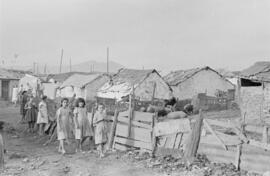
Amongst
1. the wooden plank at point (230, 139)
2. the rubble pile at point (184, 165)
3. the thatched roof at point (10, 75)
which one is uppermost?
the thatched roof at point (10, 75)

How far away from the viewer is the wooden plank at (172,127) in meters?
8.06

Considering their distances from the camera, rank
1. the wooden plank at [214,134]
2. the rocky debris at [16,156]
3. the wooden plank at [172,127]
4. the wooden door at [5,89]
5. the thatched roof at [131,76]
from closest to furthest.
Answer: the wooden plank at [214,134]
the wooden plank at [172,127]
the rocky debris at [16,156]
the thatched roof at [131,76]
the wooden door at [5,89]

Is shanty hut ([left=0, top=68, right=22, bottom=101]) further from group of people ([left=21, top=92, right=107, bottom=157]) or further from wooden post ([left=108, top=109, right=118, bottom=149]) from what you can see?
wooden post ([left=108, top=109, right=118, bottom=149])

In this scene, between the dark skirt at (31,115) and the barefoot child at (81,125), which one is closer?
the barefoot child at (81,125)

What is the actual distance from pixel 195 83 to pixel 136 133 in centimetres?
2598

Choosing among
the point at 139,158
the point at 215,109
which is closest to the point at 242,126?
the point at 139,158

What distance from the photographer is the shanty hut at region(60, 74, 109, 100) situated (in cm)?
3297

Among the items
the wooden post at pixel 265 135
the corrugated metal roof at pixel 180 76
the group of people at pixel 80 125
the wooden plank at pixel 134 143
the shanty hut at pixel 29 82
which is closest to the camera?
the wooden post at pixel 265 135

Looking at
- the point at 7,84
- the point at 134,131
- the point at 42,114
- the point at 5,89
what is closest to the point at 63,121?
the point at 134,131

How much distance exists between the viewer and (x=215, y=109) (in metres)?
24.8

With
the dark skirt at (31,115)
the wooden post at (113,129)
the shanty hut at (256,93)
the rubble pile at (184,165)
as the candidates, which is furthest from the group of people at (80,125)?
the shanty hut at (256,93)

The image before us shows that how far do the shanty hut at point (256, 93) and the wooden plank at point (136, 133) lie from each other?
280 inches

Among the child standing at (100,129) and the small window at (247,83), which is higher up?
the small window at (247,83)

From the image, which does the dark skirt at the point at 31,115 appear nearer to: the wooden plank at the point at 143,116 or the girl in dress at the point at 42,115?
the girl in dress at the point at 42,115
